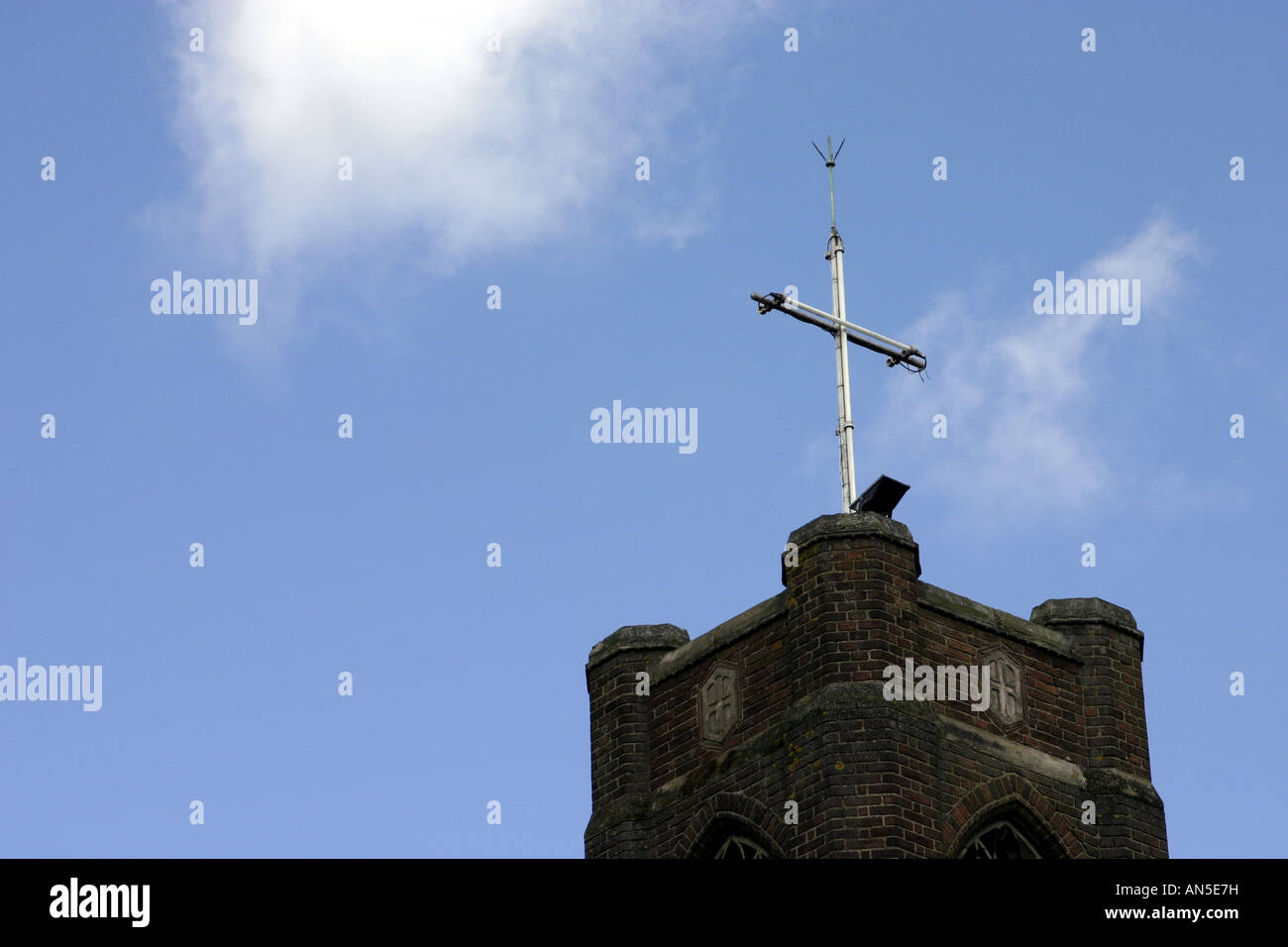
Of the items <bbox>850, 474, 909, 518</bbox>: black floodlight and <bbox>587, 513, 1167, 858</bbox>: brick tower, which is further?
<bbox>850, 474, 909, 518</bbox>: black floodlight

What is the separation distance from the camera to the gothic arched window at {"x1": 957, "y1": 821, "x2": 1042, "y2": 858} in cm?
3681

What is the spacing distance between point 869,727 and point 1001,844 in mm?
2133

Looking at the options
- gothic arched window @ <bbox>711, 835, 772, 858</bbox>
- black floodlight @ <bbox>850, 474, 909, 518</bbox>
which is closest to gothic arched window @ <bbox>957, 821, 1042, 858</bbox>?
gothic arched window @ <bbox>711, 835, 772, 858</bbox>

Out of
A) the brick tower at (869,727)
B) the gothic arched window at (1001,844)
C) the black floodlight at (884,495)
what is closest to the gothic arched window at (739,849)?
the brick tower at (869,727)

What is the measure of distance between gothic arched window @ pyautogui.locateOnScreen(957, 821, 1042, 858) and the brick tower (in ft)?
0.08

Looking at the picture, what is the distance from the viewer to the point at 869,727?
36.6m

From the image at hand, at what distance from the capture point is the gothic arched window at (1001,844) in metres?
36.8

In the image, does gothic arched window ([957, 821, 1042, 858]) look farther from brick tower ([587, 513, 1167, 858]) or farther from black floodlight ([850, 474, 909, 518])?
black floodlight ([850, 474, 909, 518])

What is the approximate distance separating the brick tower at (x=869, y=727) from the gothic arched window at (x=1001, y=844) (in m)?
0.03

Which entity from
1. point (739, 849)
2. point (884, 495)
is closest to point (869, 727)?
point (739, 849)

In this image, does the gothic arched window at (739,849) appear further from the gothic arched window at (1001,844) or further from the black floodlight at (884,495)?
the black floodlight at (884,495)

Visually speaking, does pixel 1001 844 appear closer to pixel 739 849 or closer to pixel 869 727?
pixel 869 727
